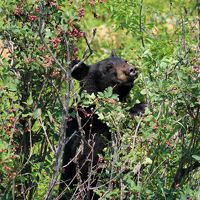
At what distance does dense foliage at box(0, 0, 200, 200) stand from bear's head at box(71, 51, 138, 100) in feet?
1.56

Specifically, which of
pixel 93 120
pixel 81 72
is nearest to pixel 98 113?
pixel 93 120

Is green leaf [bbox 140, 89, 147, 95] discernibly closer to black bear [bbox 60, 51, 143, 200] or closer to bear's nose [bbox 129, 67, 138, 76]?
black bear [bbox 60, 51, 143, 200]

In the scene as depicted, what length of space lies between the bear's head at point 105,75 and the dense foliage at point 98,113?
1.56 feet

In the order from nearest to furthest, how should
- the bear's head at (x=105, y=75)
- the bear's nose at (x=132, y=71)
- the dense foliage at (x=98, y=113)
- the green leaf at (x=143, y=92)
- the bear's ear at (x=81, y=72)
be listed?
the dense foliage at (x=98, y=113) < the green leaf at (x=143, y=92) < the bear's nose at (x=132, y=71) < the bear's head at (x=105, y=75) < the bear's ear at (x=81, y=72)

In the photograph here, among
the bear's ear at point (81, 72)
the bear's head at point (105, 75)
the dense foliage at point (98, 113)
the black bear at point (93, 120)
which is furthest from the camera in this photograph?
the bear's ear at point (81, 72)

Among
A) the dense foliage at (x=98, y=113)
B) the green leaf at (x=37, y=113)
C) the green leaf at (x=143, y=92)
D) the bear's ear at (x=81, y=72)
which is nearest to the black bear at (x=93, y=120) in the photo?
the bear's ear at (x=81, y=72)

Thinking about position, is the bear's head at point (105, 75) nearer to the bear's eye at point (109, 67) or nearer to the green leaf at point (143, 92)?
the bear's eye at point (109, 67)

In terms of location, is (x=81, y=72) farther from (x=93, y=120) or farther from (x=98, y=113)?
(x=98, y=113)

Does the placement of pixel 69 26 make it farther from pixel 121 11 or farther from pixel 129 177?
pixel 121 11

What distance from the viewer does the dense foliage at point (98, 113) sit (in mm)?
5461

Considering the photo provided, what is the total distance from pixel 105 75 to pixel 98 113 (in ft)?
6.29

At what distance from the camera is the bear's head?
7219 millimetres

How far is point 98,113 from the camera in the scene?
18.5 ft

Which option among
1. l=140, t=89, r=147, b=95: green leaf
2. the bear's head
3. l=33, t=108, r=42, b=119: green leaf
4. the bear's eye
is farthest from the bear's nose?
l=33, t=108, r=42, b=119: green leaf
